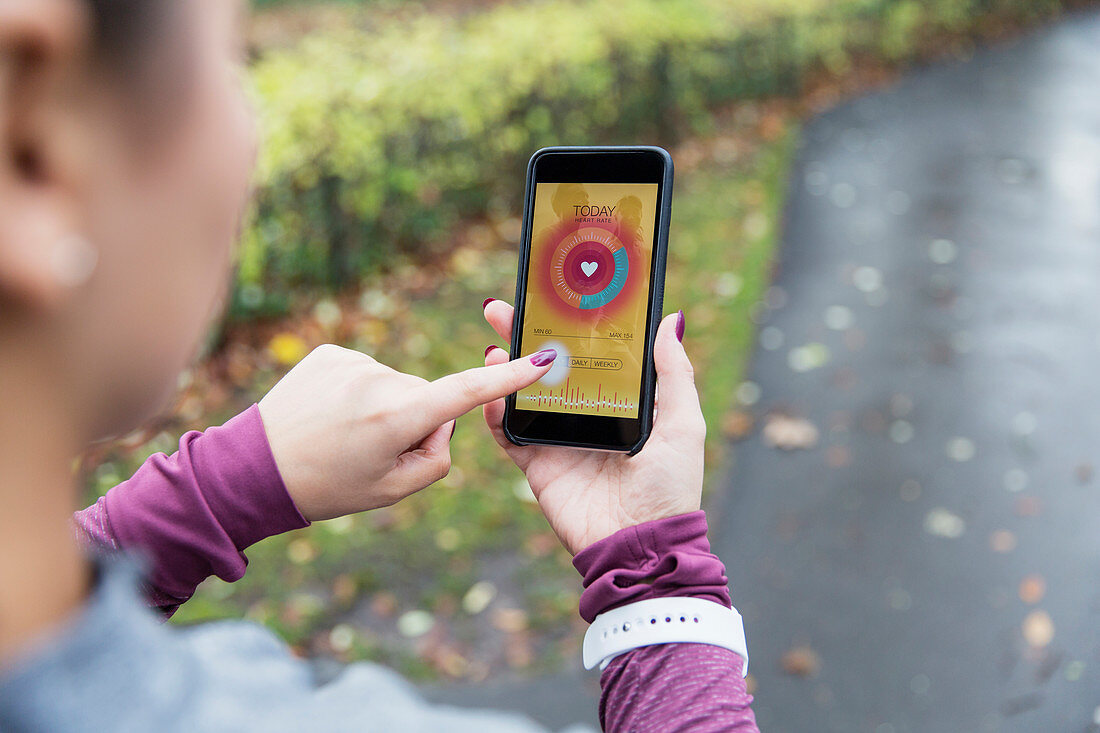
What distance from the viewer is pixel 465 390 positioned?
5.08 feet

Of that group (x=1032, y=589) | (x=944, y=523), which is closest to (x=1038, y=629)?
(x=1032, y=589)

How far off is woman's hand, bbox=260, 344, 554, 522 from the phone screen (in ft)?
0.61

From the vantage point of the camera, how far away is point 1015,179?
784cm

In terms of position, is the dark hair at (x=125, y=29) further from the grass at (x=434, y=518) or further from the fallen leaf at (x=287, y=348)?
the fallen leaf at (x=287, y=348)

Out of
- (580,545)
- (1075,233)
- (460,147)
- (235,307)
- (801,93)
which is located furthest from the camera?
(801,93)

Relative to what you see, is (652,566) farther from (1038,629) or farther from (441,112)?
(441,112)

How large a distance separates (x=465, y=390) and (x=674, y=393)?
1.35 ft

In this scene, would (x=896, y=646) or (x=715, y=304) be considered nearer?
(x=896, y=646)

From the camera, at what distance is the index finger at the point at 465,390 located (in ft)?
5.03

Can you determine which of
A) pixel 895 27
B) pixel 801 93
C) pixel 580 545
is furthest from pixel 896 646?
pixel 895 27

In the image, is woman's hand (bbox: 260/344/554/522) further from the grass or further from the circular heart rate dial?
the grass

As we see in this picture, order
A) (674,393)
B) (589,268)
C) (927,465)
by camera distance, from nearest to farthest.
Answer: (674,393)
(589,268)
(927,465)

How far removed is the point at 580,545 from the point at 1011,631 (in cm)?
235

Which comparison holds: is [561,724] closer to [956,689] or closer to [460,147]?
[956,689]
